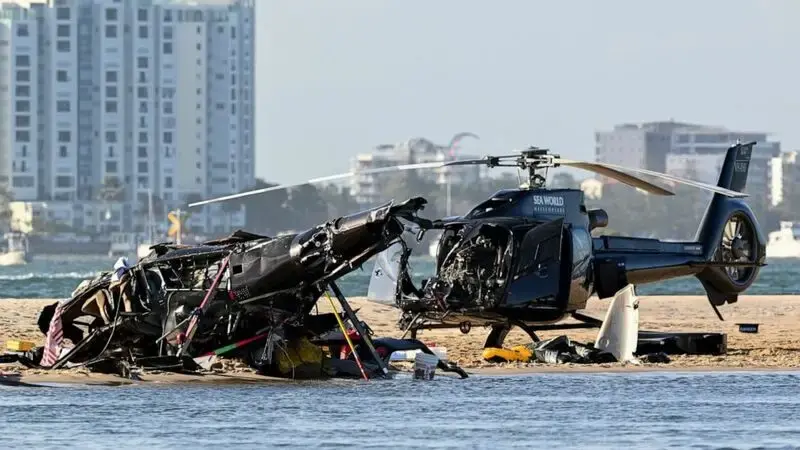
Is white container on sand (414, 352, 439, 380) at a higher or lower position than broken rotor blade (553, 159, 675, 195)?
lower

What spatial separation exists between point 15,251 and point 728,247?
14536 cm

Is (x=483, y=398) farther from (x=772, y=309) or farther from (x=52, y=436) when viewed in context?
(x=772, y=309)

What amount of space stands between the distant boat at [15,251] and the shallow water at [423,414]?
14459cm

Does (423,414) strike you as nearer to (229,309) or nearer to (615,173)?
(229,309)

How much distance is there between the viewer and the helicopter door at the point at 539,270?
27.0m

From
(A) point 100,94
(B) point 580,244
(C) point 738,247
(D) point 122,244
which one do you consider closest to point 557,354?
(B) point 580,244

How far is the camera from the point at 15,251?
171625mm

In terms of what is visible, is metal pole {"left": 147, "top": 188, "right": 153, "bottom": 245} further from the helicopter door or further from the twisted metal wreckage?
the twisted metal wreckage

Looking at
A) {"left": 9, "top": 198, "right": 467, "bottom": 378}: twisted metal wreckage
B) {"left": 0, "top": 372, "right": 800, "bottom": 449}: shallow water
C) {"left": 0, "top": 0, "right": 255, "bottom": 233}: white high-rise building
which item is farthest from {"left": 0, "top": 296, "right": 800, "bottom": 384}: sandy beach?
{"left": 0, "top": 0, "right": 255, "bottom": 233}: white high-rise building

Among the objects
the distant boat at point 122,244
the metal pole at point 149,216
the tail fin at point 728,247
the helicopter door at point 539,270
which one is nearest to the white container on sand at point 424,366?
the helicopter door at point 539,270

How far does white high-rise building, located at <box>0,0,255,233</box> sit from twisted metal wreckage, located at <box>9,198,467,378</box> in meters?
171

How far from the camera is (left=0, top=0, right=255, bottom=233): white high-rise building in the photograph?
637 feet

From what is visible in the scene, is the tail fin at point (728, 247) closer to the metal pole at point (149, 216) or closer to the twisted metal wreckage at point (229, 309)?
the twisted metal wreckage at point (229, 309)

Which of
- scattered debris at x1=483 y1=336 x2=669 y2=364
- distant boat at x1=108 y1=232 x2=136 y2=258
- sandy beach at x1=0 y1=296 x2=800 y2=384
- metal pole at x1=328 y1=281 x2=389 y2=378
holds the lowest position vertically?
distant boat at x1=108 y1=232 x2=136 y2=258
